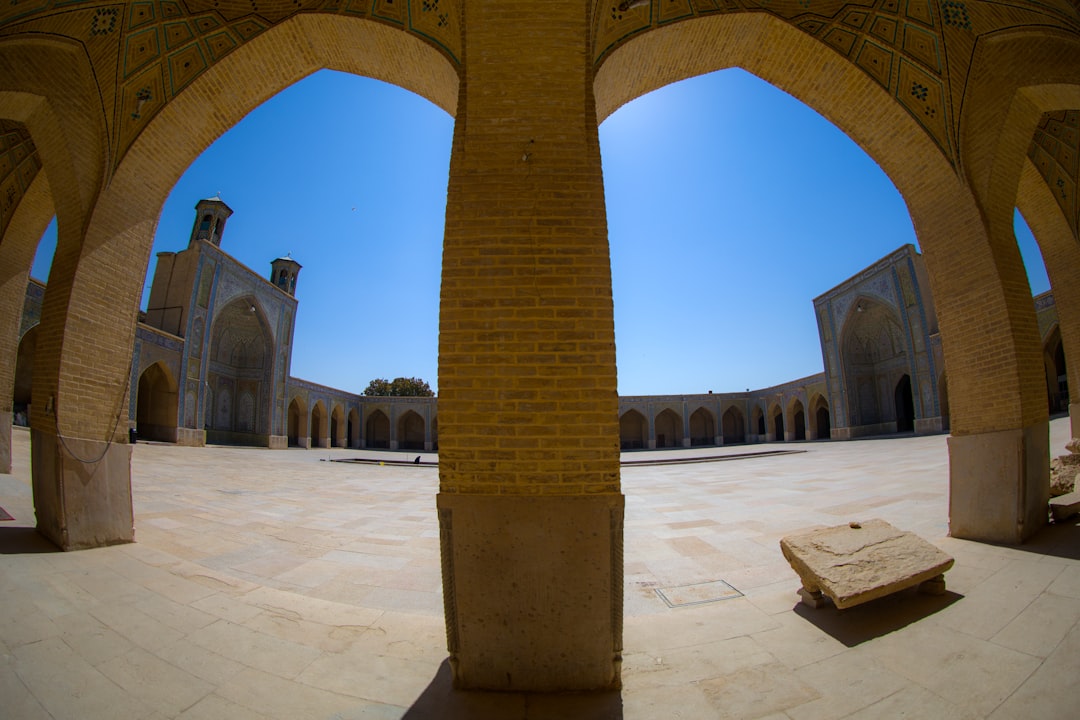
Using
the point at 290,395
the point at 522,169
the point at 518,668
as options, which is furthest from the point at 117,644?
the point at 290,395

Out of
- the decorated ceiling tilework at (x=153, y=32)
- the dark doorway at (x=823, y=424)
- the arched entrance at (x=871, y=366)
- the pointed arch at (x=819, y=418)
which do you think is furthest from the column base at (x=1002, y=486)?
the dark doorway at (x=823, y=424)

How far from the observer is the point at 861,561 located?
2600 millimetres

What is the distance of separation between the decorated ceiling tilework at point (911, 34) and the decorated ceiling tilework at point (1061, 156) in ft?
7.35

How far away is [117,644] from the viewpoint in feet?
7.55

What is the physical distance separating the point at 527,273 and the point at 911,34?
4844 mm

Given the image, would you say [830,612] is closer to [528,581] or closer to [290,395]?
[528,581]

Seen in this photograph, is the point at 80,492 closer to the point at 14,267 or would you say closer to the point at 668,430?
the point at 14,267

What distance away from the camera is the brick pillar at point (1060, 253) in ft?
19.3

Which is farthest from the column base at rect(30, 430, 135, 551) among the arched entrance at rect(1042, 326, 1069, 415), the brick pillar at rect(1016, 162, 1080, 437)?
the arched entrance at rect(1042, 326, 1069, 415)

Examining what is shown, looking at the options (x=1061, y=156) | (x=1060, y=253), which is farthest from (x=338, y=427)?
Answer: (x=1061, y=156)

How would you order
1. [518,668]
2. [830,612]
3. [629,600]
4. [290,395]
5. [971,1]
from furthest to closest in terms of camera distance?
[290,395]
[971,1]
[629,600]
[830,612]
[518,668]

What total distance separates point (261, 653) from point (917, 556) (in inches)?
150

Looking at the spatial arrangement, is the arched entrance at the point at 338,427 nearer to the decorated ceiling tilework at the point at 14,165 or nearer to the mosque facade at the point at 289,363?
the mosque facade at the point at 289,363

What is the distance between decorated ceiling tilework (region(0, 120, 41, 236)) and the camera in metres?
5.34
